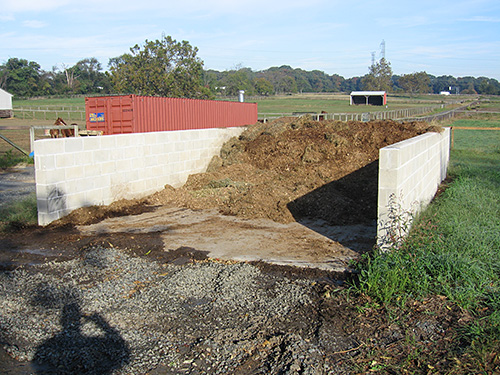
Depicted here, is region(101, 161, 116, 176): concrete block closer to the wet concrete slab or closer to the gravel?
the wet concrete slab

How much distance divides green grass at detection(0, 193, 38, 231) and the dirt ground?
403 millimetres

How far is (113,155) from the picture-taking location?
10344mm

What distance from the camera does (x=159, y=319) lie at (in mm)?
4832

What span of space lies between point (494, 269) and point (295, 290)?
229 centimetres

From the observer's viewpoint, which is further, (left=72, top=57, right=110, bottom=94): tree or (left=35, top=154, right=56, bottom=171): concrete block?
A: (left=72, top=57, right=110, bottom=94): tree

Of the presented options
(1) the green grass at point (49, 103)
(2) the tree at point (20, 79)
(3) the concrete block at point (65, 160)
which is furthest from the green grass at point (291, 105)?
(3) the concrete block at point (65, 160)

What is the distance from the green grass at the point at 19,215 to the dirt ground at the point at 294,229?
403 millimetres

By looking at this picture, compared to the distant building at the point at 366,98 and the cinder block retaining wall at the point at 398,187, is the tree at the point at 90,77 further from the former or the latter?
the cinder block retaining wall at the point at 398,187

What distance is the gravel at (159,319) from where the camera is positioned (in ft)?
13.1

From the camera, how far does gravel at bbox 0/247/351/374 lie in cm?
399

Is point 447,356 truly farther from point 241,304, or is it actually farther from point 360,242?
point 360,242

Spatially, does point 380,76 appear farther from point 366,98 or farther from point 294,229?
point 294,229

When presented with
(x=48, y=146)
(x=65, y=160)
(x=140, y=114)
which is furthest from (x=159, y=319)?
(x=140, y=114)

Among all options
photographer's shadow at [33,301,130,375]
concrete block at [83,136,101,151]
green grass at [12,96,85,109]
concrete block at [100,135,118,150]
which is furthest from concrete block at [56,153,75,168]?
green grass at [12,96,85,109]
